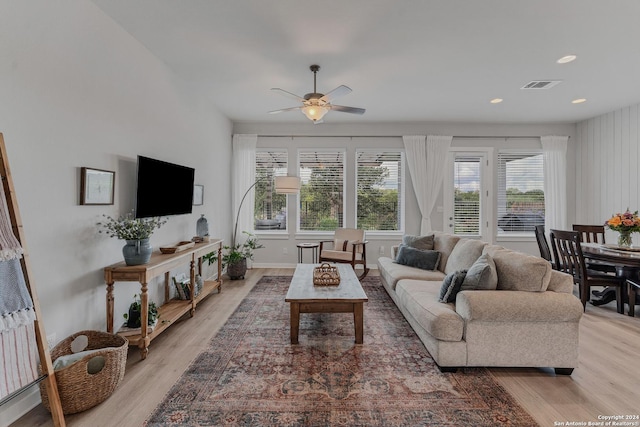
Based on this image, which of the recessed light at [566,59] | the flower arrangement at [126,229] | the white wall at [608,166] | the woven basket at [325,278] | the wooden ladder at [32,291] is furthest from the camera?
the white wall at [608,166]

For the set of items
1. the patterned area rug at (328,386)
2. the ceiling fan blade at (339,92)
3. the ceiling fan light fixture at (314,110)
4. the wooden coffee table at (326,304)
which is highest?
the ceiling fan blade at (339,92)

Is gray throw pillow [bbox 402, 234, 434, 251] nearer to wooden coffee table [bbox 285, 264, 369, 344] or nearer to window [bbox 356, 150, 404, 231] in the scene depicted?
wooden coffee table [bbox 285, 264, 369, 344]

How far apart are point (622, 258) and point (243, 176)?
5481 millimetres

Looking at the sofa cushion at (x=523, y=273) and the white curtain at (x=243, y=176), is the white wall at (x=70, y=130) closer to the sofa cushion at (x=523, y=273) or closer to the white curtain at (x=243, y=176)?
the white curtain at (x=243, y=176)

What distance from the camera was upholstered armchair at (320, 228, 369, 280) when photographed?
4969mm

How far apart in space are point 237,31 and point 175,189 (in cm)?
182

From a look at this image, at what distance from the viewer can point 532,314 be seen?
2.27 m

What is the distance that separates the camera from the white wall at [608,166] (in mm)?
4855

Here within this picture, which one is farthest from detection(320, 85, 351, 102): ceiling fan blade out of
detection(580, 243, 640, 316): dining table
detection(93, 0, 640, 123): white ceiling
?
detection(580, 243, 640, 316): dining table

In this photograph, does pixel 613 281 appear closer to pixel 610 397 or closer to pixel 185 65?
pixel 610 397

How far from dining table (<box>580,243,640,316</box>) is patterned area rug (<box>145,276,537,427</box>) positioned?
7.27 ft

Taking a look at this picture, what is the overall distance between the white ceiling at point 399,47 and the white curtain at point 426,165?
3.76 ft

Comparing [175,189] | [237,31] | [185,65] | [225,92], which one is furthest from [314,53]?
[175,189]

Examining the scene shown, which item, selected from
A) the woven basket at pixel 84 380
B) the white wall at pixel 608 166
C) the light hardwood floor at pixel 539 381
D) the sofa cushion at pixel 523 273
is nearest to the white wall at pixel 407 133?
the white wall at pixel 608 166
